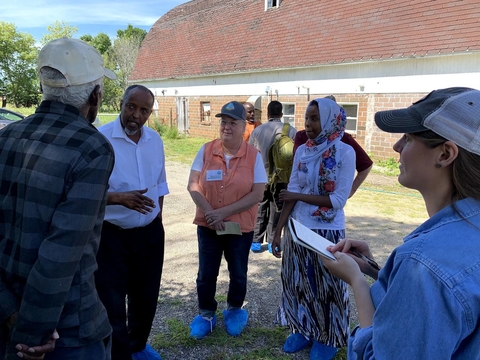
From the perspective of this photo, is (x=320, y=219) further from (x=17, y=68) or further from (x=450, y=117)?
(x=17, y=68)

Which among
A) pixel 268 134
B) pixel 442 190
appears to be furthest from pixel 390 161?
pixel 442 190

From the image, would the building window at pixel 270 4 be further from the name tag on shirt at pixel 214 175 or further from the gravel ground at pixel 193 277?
the name tag on shirt at pixel 214 175

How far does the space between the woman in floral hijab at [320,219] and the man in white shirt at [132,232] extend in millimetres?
1076

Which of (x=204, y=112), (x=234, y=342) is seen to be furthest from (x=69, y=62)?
(x=204, y=112)

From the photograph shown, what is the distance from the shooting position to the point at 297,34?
49.8ft

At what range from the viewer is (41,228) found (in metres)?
1.46

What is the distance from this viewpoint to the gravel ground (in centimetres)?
351

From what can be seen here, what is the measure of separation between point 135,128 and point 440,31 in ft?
36.8

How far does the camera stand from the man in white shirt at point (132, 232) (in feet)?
8.30

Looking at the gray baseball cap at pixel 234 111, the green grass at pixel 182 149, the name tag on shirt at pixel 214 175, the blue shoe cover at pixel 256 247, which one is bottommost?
the blue shoe cover at pixel 256 247

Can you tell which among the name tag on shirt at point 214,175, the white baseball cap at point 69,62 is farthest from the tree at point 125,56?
the white baseball cap at point 69,62

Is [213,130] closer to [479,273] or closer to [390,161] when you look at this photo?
[390,161]

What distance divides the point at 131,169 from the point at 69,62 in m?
1.14

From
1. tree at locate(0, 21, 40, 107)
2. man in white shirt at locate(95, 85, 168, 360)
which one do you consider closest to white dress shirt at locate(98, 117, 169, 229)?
man in white shirt at locate(95, 85, 168, 360)
